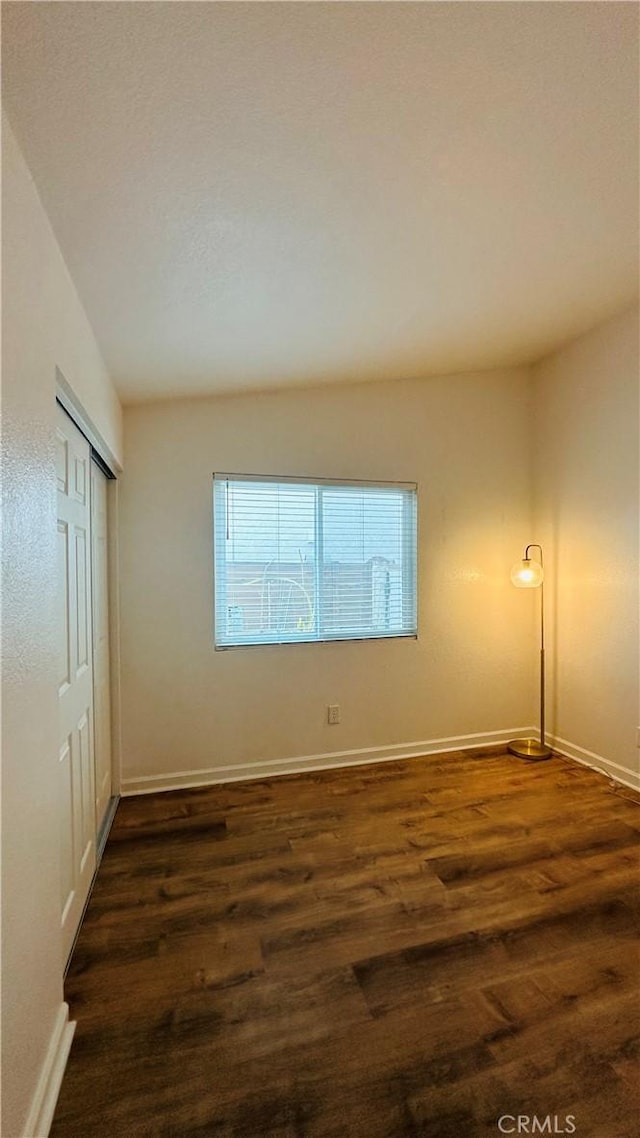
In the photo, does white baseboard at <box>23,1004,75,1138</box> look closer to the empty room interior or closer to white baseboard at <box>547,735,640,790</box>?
the empty room interior

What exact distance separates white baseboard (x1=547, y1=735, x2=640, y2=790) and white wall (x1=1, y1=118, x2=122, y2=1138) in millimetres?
3030

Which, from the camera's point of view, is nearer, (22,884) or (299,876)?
(22,884)

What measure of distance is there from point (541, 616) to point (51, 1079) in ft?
11.3

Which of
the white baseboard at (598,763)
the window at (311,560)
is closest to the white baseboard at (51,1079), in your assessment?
the window at (311,560)

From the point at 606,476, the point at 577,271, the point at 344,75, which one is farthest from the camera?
the point at 606,476

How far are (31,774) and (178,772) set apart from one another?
6.27 feet

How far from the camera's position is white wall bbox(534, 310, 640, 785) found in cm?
279

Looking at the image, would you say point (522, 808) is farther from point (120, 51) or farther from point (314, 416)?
point (120, 51)

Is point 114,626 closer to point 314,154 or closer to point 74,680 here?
point 74,680

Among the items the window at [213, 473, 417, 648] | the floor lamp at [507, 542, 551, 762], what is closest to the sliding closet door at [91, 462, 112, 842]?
the window at [213, 473, 417, 648]

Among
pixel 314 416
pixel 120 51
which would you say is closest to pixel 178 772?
pixel 314 416

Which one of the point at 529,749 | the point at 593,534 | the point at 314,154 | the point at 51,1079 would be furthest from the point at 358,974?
the point at 593,534

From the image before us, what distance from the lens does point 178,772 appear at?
2.83 m

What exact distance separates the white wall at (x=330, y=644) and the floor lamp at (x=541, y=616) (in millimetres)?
137
